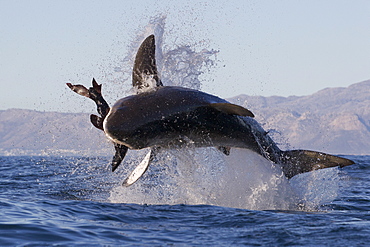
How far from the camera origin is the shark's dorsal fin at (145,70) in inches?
470

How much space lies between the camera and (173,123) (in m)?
11.1

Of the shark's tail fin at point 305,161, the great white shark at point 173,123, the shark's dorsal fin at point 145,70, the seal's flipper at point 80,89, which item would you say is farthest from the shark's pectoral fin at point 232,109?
the shark's tail fin at point 305,161

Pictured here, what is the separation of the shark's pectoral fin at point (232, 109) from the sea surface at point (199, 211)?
2.05 m

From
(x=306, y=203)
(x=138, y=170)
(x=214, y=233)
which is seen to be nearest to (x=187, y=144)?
(x=138, y=170)

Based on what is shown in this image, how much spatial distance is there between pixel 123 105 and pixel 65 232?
100 inches

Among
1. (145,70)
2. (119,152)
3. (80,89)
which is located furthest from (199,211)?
(80,89)

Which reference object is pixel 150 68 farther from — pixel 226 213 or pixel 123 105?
pixel 226 213

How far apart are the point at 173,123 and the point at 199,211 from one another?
2022mm

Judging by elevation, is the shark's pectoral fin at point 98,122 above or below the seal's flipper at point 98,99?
below

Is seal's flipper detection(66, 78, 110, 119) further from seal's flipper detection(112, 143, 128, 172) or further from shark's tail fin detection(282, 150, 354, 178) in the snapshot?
shark's tail fin detection(282, 150, 354, 178)

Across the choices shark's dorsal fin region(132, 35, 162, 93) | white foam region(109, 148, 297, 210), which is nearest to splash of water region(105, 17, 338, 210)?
white foam region(109, 148, 297, 210)

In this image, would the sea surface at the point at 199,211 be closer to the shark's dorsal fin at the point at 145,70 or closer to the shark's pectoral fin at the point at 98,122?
the shark's pectoral fin at the point at 98,122

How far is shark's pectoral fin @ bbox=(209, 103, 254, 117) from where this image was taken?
10.6 metres

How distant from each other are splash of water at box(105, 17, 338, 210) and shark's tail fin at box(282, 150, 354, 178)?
12.1 inches
